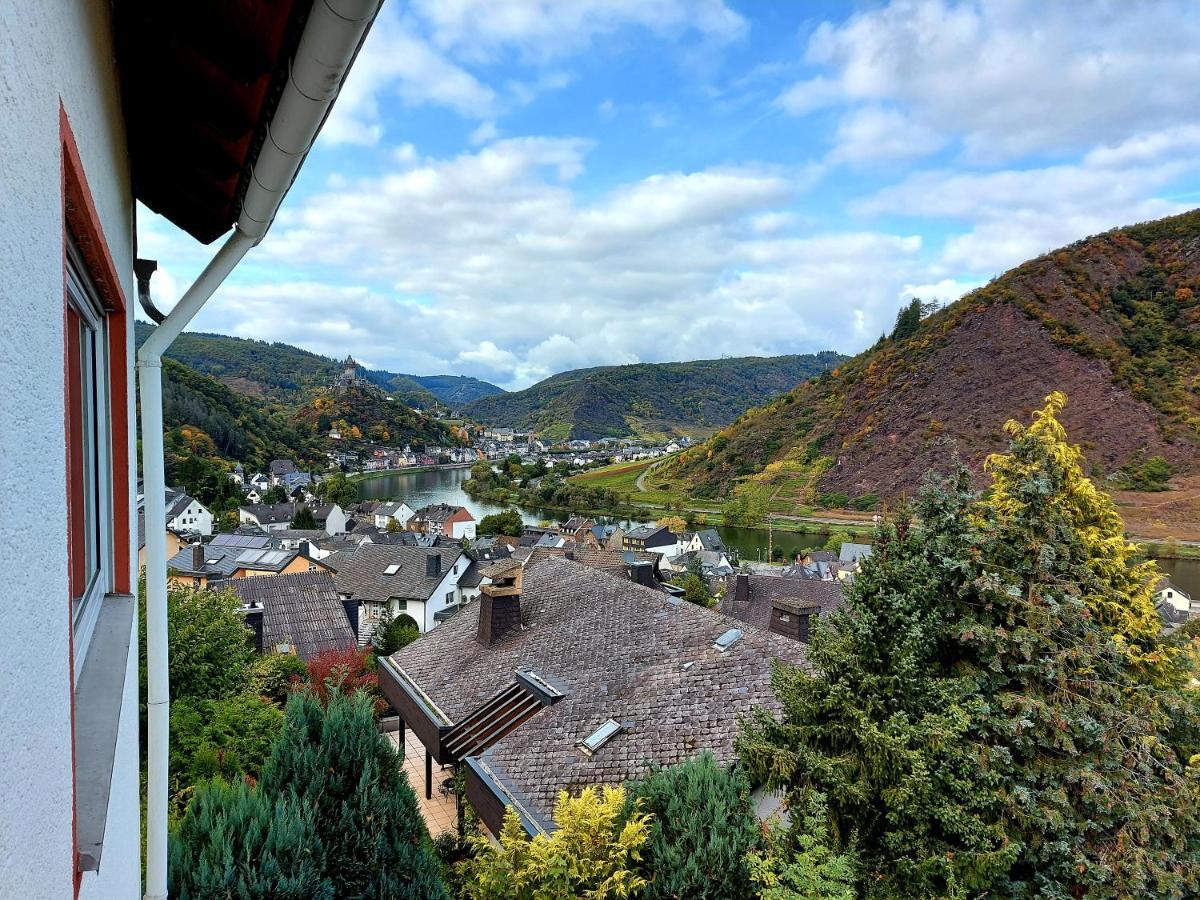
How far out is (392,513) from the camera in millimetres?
69188

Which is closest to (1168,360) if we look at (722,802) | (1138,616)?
(1138,616)

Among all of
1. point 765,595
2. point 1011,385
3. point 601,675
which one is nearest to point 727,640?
point 601,675

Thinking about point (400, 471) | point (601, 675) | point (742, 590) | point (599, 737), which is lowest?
point (400, 471)

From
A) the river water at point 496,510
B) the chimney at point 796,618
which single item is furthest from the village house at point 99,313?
the river water at point 496,510

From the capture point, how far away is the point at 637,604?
498 inches

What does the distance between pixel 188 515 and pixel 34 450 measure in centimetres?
6725

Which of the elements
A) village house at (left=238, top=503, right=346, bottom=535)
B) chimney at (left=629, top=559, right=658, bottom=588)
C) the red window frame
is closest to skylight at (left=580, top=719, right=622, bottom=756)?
the red window frame

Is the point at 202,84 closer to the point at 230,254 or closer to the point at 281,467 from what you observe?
the point at 230,254

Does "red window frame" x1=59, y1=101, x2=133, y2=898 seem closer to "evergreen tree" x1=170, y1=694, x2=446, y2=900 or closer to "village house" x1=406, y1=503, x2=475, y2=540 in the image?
"evergreen tree" x1=170, y1=694, x2=446, y2=900

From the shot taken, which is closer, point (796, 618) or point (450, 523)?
point (796, 618)

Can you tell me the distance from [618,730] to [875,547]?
4420 mm

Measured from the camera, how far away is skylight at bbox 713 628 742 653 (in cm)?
1046

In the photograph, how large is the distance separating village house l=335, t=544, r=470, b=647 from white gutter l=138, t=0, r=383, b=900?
26152 millimetres

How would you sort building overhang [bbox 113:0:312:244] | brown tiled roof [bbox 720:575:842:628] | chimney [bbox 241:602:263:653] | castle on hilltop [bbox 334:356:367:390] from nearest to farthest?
building overhang [bbox 113:0:312:244], chimney [bbox 241:602:263:653], brown tiled roof [bbox 720:575:842:628], castle on hilltop [bbox 334:356:367:390]
